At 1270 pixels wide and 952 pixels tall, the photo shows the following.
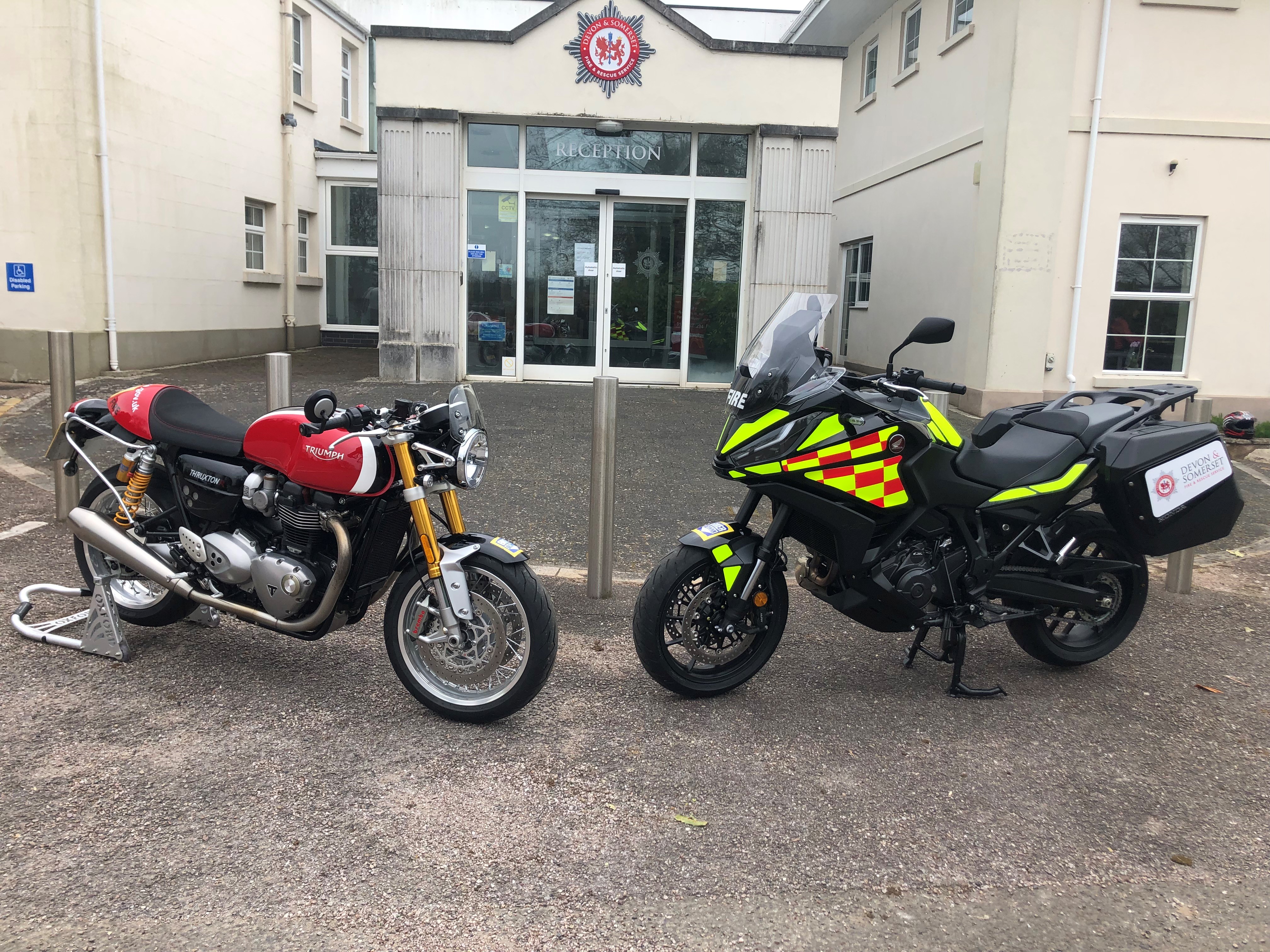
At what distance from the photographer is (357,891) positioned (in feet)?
8.40

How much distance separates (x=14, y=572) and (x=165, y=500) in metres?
1.67

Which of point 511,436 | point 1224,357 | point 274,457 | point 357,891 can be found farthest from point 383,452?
point 1224,357

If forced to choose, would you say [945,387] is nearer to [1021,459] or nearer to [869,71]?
[1021,459]

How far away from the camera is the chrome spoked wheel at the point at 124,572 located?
4.07m

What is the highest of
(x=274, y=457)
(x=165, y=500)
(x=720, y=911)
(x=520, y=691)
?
(x=274, y=457)

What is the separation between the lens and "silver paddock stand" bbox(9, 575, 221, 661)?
156 inches

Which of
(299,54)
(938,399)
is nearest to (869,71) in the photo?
(299,54)

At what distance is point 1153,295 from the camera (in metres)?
11.3

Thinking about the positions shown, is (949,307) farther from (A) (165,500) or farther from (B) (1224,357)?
(A) (165,500)

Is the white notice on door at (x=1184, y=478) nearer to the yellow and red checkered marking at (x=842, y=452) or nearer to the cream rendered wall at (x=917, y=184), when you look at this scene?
the yellow and red checkered marking at (x=842, y=452)

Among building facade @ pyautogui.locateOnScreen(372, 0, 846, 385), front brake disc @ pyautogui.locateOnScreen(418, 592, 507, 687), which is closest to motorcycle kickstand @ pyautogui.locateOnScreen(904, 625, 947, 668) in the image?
front brake disc @ pyautogui.locateOnScreen(418, 592, 507, 687)

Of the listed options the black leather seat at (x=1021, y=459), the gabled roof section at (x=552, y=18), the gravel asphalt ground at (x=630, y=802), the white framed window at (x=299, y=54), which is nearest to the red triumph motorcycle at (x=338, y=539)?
the gravel asphalt ground at (x=630, y=802)

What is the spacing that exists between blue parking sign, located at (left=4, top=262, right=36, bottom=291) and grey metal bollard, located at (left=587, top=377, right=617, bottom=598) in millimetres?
9904

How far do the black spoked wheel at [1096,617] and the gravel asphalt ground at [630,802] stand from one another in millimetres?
124
